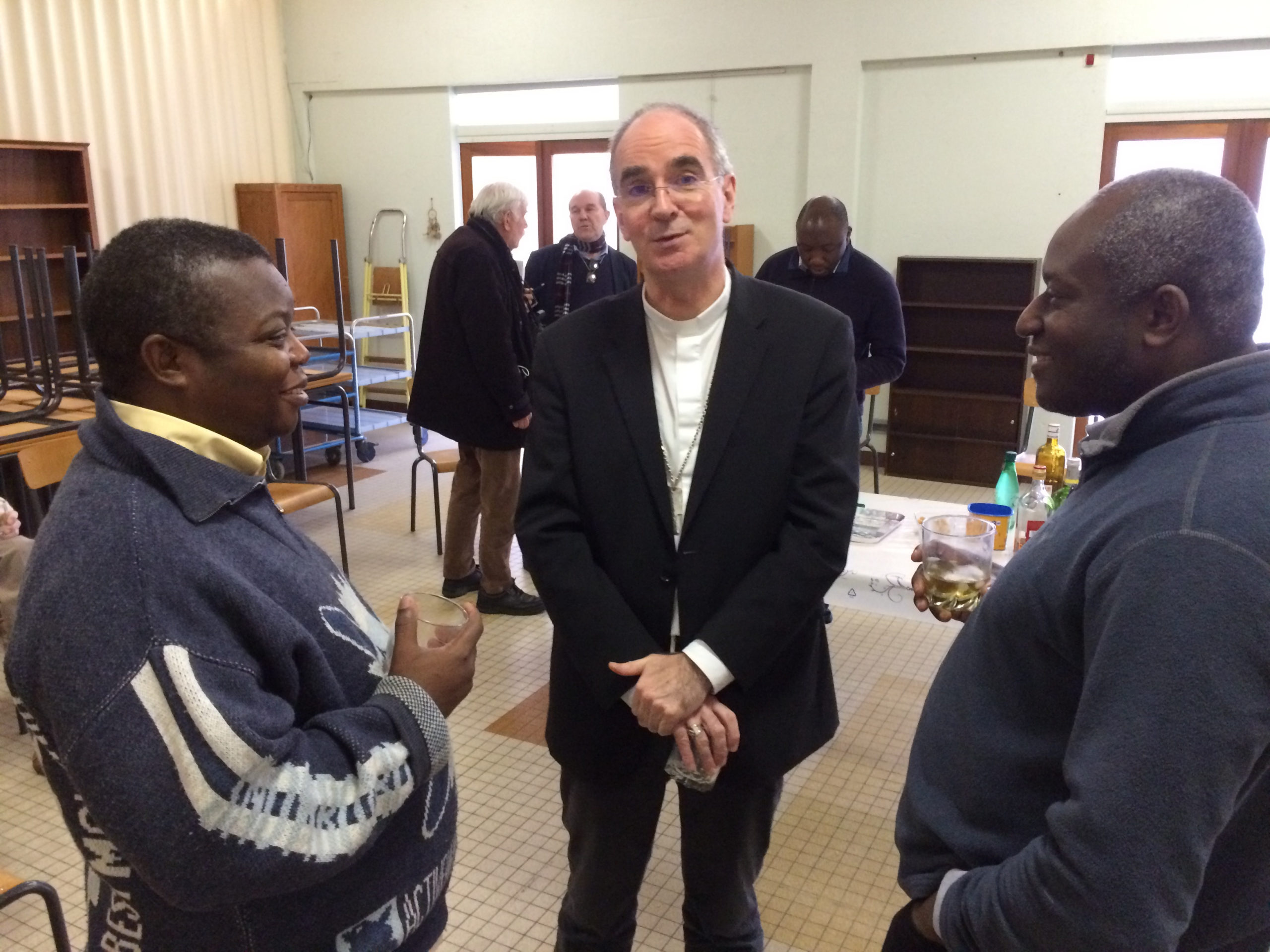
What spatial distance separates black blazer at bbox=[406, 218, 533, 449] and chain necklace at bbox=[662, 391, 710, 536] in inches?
79.7

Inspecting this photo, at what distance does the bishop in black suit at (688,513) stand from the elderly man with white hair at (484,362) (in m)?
1.90

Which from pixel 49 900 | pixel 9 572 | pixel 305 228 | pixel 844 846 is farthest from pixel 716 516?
pixel 305 228

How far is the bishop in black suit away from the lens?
1352 mm

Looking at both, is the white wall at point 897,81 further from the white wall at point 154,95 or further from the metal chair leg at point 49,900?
the metal chair leg at point 49,900

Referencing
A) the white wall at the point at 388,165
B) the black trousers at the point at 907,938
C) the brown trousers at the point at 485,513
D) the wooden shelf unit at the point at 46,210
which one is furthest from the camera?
the white wall at the point at 388,165

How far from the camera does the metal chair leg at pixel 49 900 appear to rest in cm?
136

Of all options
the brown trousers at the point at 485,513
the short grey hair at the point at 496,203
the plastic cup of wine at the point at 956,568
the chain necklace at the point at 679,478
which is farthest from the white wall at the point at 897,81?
the chain necklace at the point at 679,478

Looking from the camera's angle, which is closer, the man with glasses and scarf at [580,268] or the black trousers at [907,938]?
the black trousers at [907,938]

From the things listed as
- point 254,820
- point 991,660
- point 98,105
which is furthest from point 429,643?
point 98,105

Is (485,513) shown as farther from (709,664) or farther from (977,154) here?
(977,154)

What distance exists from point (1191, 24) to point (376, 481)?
17.2 feet

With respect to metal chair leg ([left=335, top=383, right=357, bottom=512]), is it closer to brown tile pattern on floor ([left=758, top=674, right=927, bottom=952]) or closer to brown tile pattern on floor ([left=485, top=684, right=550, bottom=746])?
brown tile pattern on floor ([left=485, top=684, right=550, bottom=746])

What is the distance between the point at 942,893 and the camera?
98 cm

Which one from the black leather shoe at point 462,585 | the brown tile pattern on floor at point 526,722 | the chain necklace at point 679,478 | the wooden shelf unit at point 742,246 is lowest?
the brown tile pattern on floor at point 526,722
